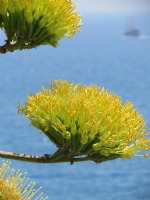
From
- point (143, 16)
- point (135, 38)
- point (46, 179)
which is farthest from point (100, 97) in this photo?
point (143, 16)

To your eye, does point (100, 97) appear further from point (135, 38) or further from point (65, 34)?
point (135, 38)

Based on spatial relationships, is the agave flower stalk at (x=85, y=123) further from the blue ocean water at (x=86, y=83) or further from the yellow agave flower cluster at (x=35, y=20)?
the blue ocean water at (x=86, y=83)

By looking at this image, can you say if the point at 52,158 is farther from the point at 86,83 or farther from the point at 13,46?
the point at 86,83

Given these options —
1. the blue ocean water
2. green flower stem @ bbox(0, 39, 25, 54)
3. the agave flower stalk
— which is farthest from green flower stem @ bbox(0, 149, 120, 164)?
the blue ocean water

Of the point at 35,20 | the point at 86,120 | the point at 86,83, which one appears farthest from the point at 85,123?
the point at 86,83

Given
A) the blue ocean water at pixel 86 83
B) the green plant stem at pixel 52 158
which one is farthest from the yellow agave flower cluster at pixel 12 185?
the blue ocean water at pixel 86 83

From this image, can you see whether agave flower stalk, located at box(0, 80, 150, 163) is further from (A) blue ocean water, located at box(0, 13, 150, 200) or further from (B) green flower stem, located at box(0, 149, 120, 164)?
(A) blue ocean water, located at box(0, 13, 150, 200)
